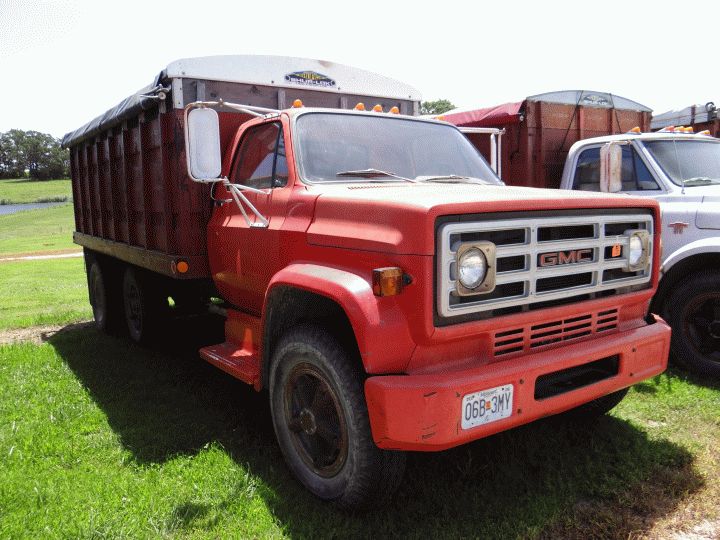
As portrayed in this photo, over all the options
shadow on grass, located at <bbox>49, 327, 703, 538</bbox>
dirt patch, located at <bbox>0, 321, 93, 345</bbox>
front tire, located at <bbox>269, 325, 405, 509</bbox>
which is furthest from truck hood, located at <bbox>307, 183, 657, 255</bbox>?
dirt patch, located at <bbox>0, 321, 93, 345</bbox>

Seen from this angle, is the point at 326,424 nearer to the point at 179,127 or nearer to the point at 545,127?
the point at 179,127

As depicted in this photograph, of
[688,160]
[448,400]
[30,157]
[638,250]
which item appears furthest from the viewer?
[30,157]

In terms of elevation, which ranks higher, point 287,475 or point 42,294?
point 287,475

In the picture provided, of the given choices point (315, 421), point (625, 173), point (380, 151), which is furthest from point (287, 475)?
point (625, 173)

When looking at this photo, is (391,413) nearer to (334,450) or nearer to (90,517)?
(334,450)

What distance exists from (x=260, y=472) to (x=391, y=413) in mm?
1371

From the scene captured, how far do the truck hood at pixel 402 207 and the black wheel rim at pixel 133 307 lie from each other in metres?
3.59

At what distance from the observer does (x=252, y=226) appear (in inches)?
157

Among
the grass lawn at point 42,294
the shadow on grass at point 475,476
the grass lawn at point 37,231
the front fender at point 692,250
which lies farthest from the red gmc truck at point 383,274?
the grass lawn at point 37,231

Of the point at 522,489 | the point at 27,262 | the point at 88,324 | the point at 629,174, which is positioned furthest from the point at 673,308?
the point at 27,262

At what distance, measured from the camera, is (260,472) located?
364cm

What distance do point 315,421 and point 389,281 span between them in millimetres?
1015

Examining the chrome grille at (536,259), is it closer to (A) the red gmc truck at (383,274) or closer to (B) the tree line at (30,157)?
(A) the red gmc truck at (383,274)

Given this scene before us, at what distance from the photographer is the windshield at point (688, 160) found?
5633 millimetres
